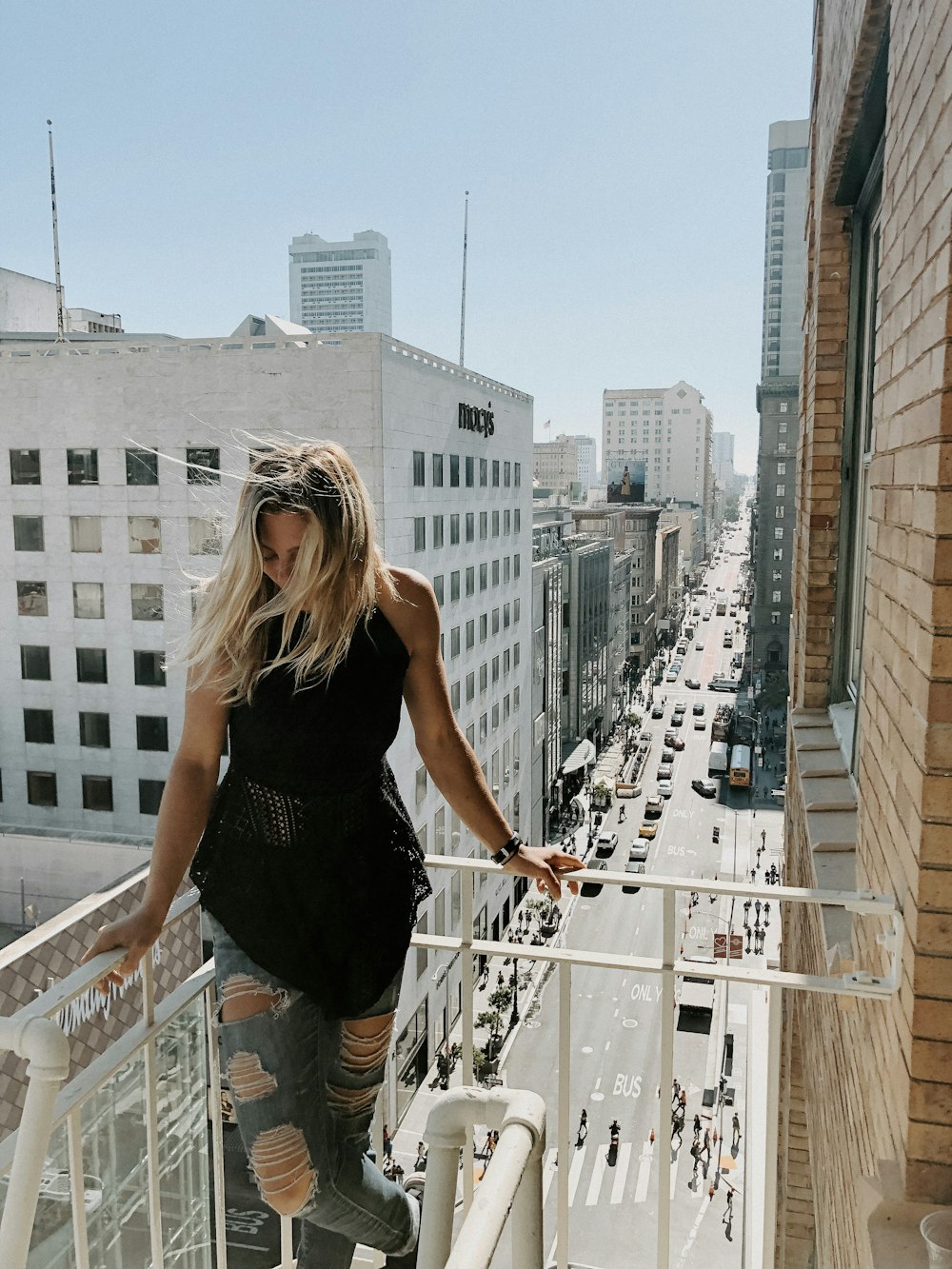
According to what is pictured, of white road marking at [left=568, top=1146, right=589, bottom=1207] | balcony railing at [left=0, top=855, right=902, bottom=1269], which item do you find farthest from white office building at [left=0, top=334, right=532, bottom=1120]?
balcony railing at [left=0, top=855, right=902, bottom=1269]

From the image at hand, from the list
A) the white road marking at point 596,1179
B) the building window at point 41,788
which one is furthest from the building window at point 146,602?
the white road marking at point 596,1179

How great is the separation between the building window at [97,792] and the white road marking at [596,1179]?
1494 centimetres

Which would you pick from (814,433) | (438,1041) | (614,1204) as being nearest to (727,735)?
(438,1041)

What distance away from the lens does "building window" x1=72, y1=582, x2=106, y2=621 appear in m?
25.9

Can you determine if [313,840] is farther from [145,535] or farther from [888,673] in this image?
[145,535]

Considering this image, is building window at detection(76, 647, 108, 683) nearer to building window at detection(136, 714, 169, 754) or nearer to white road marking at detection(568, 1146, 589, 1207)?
building window at detection(136, 714, 169, 754)

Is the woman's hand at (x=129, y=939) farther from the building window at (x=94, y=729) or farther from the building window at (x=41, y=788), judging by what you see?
the building window at (x=41, y=788)

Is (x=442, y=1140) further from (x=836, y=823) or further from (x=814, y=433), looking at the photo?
(x=814, y=433)

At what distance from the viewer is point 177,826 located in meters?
2.26

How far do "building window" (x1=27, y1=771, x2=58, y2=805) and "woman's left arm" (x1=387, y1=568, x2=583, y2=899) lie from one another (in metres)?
26.9

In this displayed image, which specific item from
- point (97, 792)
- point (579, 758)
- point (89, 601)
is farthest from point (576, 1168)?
point (579, 758)

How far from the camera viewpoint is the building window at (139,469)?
24.8m

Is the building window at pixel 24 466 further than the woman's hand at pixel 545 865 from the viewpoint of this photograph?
Yes

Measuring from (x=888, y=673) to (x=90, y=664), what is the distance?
2628 centimetres
